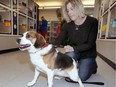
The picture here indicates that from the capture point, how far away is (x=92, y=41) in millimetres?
1938

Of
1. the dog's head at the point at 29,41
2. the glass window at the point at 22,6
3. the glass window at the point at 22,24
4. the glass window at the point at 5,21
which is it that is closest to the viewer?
the dog's head at the point at 29,41

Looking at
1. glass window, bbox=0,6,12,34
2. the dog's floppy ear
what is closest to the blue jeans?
the dog's floppy ear

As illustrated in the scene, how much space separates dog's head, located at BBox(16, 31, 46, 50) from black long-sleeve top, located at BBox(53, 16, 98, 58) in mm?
454

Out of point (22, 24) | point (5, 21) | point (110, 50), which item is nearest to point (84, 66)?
point (110, 50)

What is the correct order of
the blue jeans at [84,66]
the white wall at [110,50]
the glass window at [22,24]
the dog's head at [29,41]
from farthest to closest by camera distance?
the glass window at [22,24] < the white wall at [110,50] < the blue jeans at [84,66] < the dog's head at [29,41]

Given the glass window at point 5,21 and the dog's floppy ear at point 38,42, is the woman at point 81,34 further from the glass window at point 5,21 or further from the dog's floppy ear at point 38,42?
the glass window at point 5,21

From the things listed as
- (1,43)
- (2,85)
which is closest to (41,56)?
(2,85)

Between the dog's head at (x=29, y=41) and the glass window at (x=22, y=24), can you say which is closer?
the dog's head at (x=29, y=41)

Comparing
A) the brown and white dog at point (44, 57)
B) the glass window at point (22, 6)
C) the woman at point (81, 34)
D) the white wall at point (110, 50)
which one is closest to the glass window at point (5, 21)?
the glass window at point (22, 6)

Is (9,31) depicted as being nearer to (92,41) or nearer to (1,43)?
(1,43)

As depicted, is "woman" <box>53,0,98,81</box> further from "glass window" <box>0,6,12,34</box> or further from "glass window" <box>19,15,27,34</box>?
"glass window" <box>19,15,27,34</box>

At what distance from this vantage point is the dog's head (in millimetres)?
1483

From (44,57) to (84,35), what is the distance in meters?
0.68

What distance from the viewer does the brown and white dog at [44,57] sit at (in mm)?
1510
